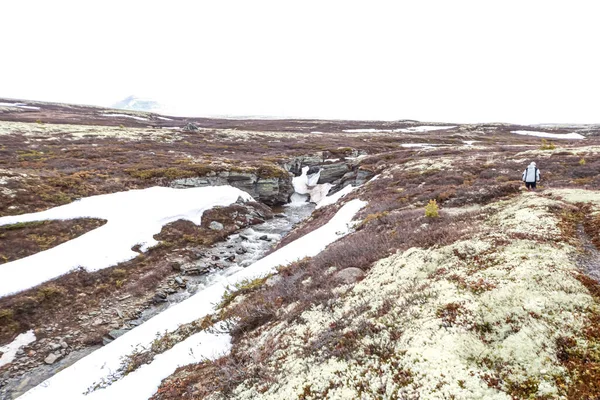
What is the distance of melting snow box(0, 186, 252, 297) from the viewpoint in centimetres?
1795

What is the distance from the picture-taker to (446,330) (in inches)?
240

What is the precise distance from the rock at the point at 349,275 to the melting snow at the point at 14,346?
15.5 metres

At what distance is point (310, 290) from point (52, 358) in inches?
516

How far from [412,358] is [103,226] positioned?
2508cm

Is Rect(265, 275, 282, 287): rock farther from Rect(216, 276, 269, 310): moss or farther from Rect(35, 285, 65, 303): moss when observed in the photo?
Rect(35, 285, 65, 303): moss

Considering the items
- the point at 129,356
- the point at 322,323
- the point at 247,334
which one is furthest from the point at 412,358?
the point at 129,356

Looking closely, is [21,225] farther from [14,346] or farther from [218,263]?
[218,263]

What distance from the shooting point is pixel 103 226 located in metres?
23.4

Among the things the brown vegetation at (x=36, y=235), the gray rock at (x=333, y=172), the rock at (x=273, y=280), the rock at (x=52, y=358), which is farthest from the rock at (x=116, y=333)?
the gray rock at (x=333, y=172)

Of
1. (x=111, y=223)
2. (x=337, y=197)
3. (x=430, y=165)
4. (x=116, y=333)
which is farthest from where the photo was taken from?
(x=337, y=197)

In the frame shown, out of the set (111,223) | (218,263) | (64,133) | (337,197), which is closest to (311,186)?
(337,197)

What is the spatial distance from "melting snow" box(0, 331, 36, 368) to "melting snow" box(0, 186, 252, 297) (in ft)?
10.2

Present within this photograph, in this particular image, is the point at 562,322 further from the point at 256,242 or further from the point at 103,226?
the point at 103,226

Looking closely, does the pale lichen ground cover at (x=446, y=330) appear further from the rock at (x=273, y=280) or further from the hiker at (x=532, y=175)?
the hiker at (x=532, y=175)
